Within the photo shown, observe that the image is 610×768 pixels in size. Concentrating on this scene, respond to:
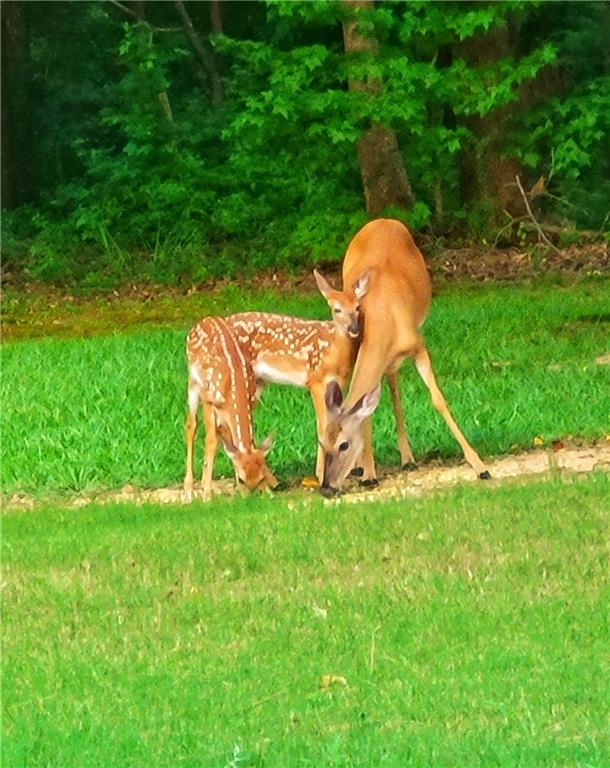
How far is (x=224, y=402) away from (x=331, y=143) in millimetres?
14328

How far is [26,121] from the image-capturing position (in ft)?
105

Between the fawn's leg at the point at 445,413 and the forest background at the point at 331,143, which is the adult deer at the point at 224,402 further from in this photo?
the forest background at the point at 331,143

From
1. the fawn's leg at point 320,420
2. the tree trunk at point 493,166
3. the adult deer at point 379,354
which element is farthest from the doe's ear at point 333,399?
the tree trunk at point 493,166

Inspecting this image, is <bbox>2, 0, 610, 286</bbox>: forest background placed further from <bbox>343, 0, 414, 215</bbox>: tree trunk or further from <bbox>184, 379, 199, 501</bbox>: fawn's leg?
<bbox>184, 379, 199, 501</bbox>: fawn's leg

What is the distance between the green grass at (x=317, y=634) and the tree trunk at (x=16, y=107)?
21763mm

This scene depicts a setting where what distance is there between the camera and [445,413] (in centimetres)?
1133

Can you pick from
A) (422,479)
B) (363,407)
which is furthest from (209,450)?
(422,479)

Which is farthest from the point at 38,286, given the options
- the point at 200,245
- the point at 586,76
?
the point at 586,76

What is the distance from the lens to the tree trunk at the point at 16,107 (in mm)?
31266

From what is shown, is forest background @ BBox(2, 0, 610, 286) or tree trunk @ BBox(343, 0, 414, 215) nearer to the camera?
forest background @ BBox(2, 0, 610, 286)

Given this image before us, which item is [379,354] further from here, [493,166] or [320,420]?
[493,166]

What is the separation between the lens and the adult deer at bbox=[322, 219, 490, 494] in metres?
11.0

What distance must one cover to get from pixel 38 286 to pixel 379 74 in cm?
599

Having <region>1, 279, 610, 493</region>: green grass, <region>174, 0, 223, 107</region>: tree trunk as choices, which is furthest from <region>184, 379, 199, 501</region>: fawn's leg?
<region>174, 0, 223, 107</region>: tree trunk
